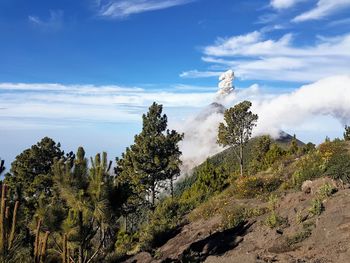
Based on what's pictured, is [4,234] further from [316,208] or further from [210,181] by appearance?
[210,181]

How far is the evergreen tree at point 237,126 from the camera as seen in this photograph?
4941cm

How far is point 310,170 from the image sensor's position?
26891mm

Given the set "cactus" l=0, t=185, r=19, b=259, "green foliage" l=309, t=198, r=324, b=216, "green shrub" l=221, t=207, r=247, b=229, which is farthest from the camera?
"green shrub" l=221, t=207, r=247, b=229

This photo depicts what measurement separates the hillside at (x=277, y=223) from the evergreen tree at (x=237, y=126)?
55.6ft

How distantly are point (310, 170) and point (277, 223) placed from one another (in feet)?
26.9

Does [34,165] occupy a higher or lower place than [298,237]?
higher

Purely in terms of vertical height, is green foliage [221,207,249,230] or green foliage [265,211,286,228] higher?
green foliage [265,211,286,228]

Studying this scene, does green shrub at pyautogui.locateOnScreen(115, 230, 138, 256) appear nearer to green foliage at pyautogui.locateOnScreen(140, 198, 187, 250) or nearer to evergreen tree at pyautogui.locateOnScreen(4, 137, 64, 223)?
green foliage at pyautogui.locateOnScreen(140, 198, 187, 250)

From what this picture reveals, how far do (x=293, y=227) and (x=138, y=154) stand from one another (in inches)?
951

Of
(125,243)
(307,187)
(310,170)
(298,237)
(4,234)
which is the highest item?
(310,170)

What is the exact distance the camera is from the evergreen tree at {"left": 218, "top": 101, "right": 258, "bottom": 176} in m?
49.4

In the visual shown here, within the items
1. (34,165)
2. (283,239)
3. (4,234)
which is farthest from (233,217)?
(34,165)

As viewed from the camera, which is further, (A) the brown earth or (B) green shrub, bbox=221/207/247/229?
(B) green shrub, bbox=221/207/247/229

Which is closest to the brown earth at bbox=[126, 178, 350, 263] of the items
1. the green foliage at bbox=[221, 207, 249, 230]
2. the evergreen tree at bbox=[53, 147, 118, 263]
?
the green foliage at bbox=[221, 207, 249, 230]
